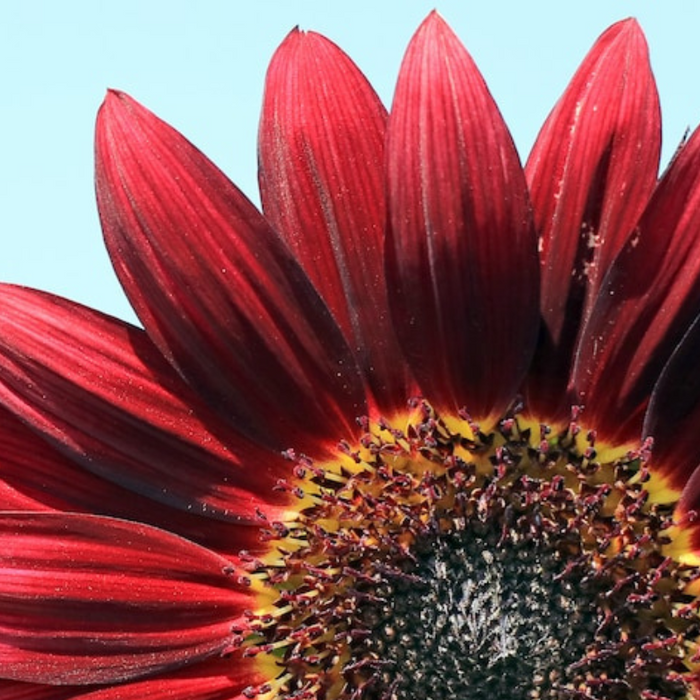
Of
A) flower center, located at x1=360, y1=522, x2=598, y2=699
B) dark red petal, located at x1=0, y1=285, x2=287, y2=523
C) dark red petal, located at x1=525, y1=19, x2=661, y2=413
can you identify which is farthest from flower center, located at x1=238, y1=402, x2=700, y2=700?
dark red petal, located at x1=525, y1=19, x2=661, y2=413

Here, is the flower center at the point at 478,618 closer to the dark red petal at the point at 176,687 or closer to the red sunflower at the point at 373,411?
the red sunflower at the point at 373,411

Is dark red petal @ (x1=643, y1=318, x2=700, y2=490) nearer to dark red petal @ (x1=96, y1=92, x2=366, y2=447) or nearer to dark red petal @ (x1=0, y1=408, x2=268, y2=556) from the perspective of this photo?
dark red petal @ (x1=96, y1=92, x2=366, y2=447)

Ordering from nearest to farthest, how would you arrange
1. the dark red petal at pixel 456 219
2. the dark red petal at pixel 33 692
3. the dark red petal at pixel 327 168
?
1. the dark red petal at pixel 456 219
2. the dark red petal at pixel 327 168
3. the dark red petal at pixel 33 692

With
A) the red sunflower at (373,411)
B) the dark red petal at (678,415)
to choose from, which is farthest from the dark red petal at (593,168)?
the dark red petal at (678,415)

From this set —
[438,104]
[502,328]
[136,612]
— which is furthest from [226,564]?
[438,104]

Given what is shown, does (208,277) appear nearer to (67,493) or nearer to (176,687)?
(67,493)

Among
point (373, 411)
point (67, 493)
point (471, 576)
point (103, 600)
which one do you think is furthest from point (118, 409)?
point (471, 576)
